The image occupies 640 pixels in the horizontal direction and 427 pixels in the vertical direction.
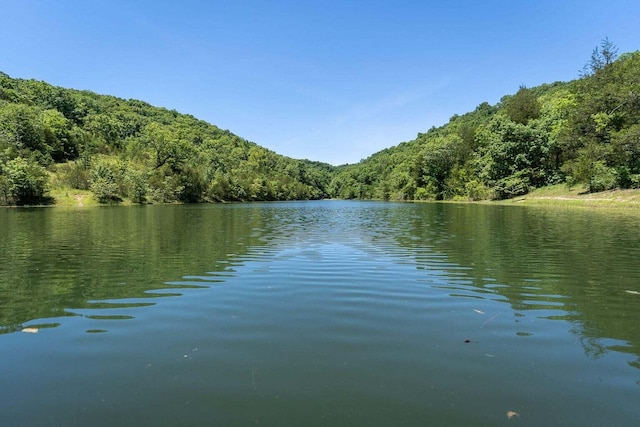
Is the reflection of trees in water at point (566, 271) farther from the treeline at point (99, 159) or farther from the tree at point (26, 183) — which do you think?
the treeline at point (99, 159)

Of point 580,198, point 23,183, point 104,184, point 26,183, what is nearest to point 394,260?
point 580,198

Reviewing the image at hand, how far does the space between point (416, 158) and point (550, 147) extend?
160 feet

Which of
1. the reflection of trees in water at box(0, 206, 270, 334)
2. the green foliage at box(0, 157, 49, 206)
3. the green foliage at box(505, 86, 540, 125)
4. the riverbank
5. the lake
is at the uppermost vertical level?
the green foliage at box(505, 86, 540, 125)

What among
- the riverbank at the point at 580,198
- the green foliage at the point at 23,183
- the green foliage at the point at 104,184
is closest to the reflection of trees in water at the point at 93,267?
the riverbank at the point at 580,198

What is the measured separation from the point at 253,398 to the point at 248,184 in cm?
13457

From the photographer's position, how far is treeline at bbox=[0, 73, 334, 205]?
2938 inches

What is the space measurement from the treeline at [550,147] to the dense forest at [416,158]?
0.19 meters

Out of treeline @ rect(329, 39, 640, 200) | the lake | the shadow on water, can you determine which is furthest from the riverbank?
the lake

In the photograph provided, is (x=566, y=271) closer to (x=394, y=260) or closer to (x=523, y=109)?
(x=394, y=260)

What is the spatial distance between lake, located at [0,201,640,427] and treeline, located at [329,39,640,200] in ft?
157

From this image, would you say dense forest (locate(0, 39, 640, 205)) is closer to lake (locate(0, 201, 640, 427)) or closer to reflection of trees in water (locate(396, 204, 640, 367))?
reflection of trees in water (locate(396, 204, 640, 367))

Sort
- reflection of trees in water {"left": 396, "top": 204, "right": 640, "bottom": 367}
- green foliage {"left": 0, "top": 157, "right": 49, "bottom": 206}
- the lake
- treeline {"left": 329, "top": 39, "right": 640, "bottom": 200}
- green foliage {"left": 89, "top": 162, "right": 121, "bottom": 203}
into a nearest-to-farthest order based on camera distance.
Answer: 1. the lake
2. reflection of trees in water {"left": 396, "top": 204, "right": 640, "bottom": 367}
3. treeline {"left": 329, "top": 39, "right": 640, "bottom": 200}
4. green foliage {"left": 0, "top": 157, "right": 49, "bottom": 206}
5. green foliage {"left": 89, "top": 162, "right": 121, "bottom": 203}

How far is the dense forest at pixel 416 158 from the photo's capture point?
55.3m

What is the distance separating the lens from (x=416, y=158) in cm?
12019
